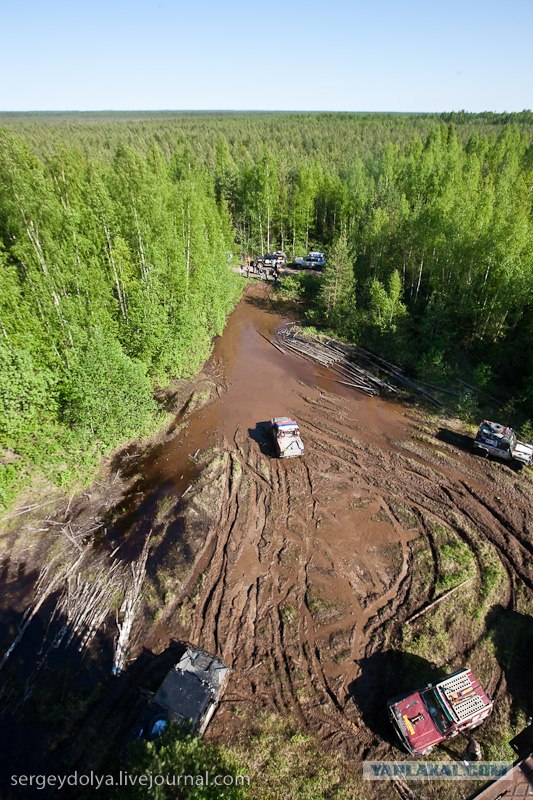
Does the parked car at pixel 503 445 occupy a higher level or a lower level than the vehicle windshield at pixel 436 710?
higher

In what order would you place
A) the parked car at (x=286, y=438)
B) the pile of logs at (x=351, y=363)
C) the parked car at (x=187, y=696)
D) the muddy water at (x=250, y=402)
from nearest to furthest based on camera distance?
the parked car at (x=187, y=696) → the parked car at (x=286, y=438) → the muddy water at (x=250, y=402) → the pile of logs at (x=351, y=363)

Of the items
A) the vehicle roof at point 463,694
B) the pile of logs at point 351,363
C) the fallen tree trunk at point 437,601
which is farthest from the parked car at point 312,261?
the vehicle roof at point 463,694

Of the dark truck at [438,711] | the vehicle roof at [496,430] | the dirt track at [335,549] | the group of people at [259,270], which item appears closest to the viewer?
the dark truck at [438,711]

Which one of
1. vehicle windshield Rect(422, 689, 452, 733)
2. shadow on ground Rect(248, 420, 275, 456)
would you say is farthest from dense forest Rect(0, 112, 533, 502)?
vehicle windshield Rect(422, 689, 452, 733)

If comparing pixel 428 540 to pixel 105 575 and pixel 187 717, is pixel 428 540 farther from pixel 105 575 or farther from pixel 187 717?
pixel 105 575

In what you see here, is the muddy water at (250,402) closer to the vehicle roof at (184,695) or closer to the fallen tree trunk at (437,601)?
the vehicle roof at (184,695)

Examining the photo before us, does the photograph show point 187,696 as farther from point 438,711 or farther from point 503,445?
point 503,445
